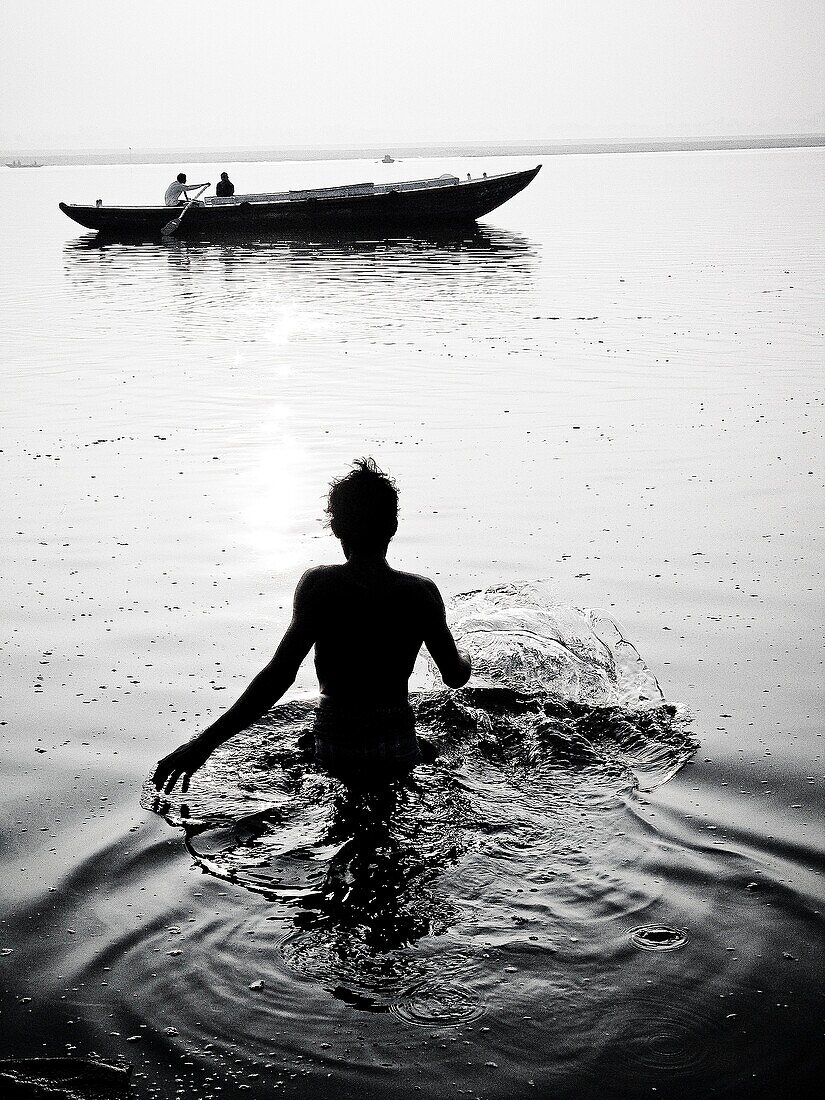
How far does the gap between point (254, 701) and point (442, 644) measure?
2.58ft

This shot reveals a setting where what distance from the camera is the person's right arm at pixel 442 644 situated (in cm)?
450

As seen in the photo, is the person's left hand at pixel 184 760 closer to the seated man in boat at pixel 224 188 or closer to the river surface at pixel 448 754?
the river surface at pixel 448 754

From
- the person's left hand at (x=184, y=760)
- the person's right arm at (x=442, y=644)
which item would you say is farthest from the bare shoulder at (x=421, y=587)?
the person's left hand at (x=184, y=760)

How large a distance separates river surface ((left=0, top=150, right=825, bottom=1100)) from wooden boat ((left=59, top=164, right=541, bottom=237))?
2504 cm

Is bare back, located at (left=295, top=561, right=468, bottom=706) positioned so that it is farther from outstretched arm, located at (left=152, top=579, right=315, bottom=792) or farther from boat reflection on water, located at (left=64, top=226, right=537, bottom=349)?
boat reflection on water, located at (left=64, top=226, right=537, bottom=349)

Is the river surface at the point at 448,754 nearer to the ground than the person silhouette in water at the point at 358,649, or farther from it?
nearer to the ground

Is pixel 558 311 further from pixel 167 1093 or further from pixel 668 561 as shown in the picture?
pixel 167 1093

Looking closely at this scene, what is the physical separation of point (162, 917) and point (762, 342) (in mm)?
15257

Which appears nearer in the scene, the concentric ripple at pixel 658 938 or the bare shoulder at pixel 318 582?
the concentric ripple at pixel 658 938

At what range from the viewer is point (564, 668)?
245 inches

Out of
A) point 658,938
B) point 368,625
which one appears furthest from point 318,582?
point 658,938

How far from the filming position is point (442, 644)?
4.58 meters

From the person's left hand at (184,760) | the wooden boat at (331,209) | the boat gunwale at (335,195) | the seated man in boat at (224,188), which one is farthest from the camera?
the seated man in boat at (224,188)

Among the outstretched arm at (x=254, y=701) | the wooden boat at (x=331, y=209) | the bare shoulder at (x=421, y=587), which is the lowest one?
the outstretched arm at (x=254, y=701)
